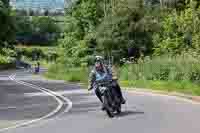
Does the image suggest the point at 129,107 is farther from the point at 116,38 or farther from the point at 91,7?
the point at 91,7

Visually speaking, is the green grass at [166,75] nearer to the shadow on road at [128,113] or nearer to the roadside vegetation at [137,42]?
the roadside vegetation at [137,42]

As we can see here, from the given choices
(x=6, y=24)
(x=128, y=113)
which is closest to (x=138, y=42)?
(x=128, y=113)

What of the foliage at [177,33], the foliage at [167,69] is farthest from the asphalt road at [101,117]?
the foliage at [177,33]

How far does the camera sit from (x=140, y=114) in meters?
18.5

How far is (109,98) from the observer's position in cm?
1825

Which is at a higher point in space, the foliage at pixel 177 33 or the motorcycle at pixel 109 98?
the foliage at pixel 177 33

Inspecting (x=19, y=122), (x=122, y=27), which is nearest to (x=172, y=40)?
(x=122, y=27)

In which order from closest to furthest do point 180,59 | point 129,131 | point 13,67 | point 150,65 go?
point 129,131, point 180,59, point 150,65, point 13,67

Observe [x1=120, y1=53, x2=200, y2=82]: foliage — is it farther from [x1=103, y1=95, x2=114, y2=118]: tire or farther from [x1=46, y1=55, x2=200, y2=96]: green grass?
[x1=103, y1=95, x2=114, y2=118]: tire

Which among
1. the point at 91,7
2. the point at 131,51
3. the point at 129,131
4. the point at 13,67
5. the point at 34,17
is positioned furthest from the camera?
the point at 34,17

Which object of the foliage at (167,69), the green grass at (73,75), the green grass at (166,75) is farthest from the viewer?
the green grass at (73,75)

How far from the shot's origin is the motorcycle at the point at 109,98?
59.1 feet

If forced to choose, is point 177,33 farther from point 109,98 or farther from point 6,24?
point 6,24

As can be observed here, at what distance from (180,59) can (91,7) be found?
28.1 m
